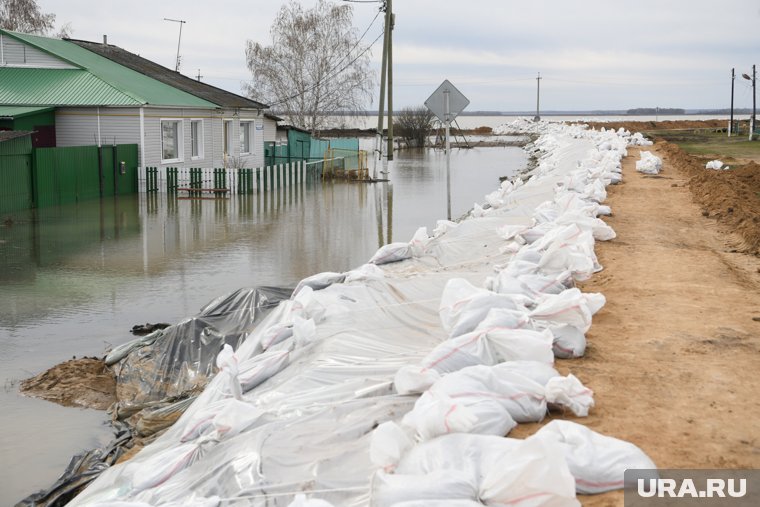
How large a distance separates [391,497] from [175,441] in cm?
230

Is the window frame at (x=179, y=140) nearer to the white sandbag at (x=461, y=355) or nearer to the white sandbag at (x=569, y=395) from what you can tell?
the white sandbag at (x=461, y=355)

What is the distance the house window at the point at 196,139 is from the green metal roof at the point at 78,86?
828 millimetres

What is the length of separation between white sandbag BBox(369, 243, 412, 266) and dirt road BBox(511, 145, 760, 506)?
2.42 meters

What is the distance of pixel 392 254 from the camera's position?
36.4 feet

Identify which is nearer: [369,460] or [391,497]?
[391,497]

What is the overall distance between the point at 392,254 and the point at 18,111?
1638 cm

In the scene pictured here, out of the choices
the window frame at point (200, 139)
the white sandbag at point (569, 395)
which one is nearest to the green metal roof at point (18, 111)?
Result: the window frame at point (200, 139)

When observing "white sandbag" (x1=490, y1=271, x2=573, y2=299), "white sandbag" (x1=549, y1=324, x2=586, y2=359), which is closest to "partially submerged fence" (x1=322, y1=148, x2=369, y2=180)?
"white sandbag" (x1=490, y1=271, x2=573, y2=299)

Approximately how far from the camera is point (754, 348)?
655 cm

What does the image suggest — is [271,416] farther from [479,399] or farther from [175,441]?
[479,399]

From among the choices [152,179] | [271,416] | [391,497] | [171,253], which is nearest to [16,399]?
[271,416]

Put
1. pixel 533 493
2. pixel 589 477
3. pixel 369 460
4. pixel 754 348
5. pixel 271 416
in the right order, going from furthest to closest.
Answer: pixel 754 348 → pixel 271 416 → pixel 369 460 → pixel 589 477 → pixel 533 493

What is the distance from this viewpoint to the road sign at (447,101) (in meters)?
16.6

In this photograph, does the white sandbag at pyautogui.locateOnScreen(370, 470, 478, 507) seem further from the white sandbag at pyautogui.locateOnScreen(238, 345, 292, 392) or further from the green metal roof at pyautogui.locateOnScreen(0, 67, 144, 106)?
the green metal roof at pyautogui.locateOnScreen(0, 67, 144, 106)
